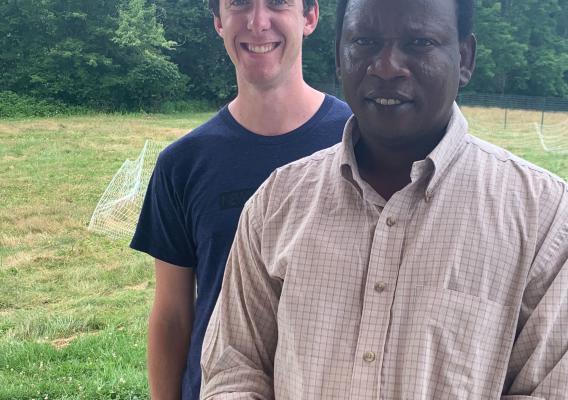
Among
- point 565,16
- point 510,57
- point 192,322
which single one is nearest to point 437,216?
point 192,322

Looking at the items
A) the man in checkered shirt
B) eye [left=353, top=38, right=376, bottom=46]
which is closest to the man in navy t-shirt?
the man in checkered shirt

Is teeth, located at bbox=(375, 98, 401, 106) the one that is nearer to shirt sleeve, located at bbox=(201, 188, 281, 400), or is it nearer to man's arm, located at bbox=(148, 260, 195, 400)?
shirt sleeve, located at bbox=(201, 188, 281, 400)

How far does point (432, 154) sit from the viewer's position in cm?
114

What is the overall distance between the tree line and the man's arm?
81.3ft

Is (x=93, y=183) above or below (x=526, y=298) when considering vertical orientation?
below

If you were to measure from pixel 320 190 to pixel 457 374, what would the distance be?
405 mm

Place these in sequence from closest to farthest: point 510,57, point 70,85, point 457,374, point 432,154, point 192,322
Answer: point 457,374
point 432,154
point 192,322
point 70,85
point 510,57

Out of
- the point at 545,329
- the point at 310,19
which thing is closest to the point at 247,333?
the point at 545,329

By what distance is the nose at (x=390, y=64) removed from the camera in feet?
3.76

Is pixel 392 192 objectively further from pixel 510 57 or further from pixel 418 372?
pixel 510 57

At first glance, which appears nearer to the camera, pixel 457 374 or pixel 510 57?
pixel 457 374

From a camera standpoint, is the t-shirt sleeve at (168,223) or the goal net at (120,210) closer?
the t-shirt sleeve at (168,223)

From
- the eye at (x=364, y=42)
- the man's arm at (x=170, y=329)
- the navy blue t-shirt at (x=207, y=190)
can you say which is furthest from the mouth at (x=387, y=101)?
the man's arm at (x=170, y=329)

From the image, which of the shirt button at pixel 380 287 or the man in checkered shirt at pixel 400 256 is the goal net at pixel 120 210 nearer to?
the man in checkered shirt at pixel 400 256
